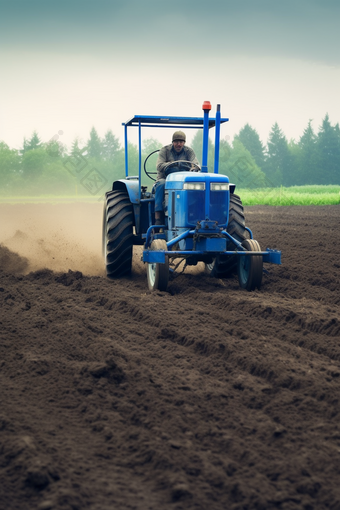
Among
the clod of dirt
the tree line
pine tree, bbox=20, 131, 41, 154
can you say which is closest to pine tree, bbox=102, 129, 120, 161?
the tree line

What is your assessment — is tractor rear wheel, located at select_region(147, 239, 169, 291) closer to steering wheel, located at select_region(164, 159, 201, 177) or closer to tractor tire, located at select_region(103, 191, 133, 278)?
tractor tire, located at select_region(103, 191, 133, 278)

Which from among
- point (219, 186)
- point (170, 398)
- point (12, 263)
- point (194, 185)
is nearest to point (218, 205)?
point (219, 186)

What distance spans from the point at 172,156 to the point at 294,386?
172 inches

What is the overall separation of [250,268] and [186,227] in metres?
0.91

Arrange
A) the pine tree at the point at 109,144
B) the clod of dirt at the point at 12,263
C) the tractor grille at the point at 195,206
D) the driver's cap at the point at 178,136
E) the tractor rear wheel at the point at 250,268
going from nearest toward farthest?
the tractor rear wheel at the point at 250,268 < the tractor grille at the point at 195,206 < the driver's cap at the point at 178,136 < the clod of dirt at the point at 12,263 < the pine tree at the point at 109,144

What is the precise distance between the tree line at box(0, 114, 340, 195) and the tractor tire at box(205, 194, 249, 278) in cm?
3198

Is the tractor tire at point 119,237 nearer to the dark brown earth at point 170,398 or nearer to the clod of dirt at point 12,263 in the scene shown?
the dark brown earth at point 170,398

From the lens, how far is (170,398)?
3.59 meters

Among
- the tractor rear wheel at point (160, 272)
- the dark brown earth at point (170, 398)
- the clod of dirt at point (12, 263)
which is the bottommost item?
the clod of dirt at point (12, 263)

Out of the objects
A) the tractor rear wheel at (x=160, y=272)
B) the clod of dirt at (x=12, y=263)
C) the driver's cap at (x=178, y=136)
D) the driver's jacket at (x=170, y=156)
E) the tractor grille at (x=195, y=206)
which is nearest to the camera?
the tractor rear wheel at (x=160, y=272)

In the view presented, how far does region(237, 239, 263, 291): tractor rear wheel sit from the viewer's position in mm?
6707

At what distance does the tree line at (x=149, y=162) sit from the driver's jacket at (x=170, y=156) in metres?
31.8

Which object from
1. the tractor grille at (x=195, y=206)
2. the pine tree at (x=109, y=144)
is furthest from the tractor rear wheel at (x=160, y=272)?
the pine tree at (x=109, y=144)

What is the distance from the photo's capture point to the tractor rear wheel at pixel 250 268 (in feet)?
22.0
